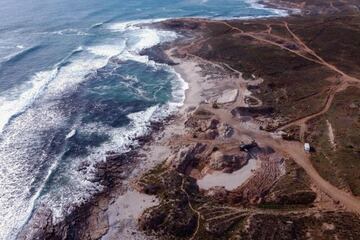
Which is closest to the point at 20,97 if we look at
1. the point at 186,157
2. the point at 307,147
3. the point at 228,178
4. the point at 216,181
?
the point at 186,157

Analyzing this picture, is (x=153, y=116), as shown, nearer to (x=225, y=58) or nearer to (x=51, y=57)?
(x=225, y=58)

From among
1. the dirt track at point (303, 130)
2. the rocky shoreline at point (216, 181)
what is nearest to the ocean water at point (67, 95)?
the rocky shoreline at point (216, 181)

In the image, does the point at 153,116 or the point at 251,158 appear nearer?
the point at 251,158

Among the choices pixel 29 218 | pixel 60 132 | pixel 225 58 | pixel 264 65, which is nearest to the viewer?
pixel 29 218

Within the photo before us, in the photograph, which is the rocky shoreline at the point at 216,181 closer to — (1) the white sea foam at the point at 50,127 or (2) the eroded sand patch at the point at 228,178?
(2) the eroded sand patch at the point at 228,178

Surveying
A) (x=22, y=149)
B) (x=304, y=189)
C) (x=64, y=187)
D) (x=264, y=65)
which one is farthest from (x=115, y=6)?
(x=304, y=189)

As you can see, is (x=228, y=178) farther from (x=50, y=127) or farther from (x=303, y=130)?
(x=50, y=127)

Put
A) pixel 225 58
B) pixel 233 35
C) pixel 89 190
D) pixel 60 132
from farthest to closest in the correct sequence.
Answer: pixel 233 35 < pixel 225 58 < pixel 60 132 < pixel 89 190
